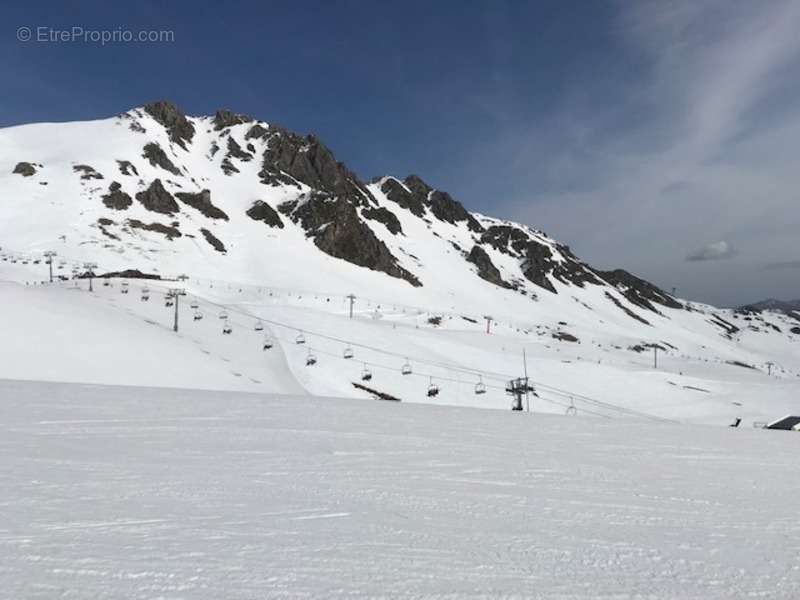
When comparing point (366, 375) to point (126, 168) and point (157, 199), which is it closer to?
point (157, 199)

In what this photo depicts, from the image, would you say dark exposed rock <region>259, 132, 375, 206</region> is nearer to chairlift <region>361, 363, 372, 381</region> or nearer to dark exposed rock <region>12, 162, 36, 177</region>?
dark exposed rock <region>12, 162, 36, 177</region>

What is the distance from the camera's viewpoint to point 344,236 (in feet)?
462

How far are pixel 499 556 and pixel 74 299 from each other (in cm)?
4309

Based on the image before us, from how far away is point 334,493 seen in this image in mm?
5828

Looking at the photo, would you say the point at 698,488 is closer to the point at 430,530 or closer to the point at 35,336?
the point at 430,530

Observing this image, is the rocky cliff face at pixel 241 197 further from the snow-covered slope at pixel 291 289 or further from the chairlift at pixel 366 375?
the chairlift at pixel 366 375

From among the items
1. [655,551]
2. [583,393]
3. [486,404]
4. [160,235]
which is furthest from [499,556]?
[160,235]

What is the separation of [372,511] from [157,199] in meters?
130

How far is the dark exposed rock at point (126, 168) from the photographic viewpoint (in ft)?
416

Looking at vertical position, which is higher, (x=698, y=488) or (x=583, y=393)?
(x=698, y=488)

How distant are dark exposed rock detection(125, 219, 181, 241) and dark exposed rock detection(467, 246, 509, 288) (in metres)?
95.6

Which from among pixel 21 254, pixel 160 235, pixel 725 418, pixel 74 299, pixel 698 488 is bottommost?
pixel 725 418

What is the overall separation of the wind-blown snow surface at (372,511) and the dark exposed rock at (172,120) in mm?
181073

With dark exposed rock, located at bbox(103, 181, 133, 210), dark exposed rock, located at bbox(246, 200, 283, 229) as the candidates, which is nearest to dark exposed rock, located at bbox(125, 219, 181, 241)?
dark exposed rock, located at bbox(103, 181, 133, 210)
